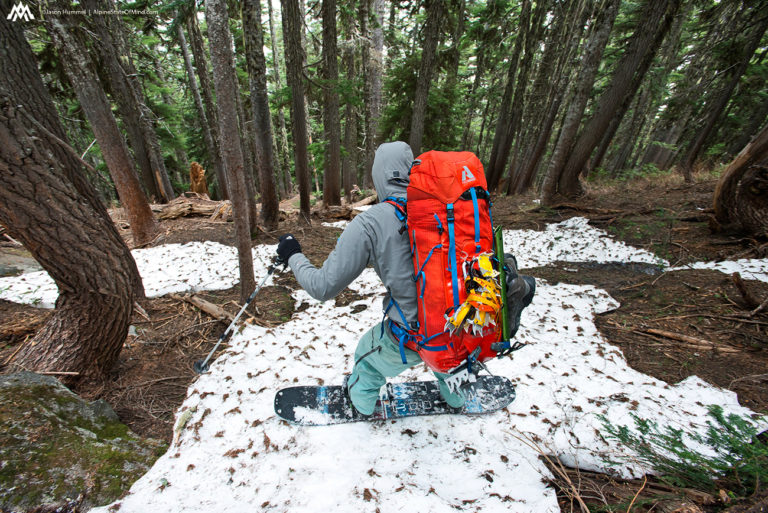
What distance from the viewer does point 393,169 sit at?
6.85ft

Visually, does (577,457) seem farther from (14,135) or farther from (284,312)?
(14,135)

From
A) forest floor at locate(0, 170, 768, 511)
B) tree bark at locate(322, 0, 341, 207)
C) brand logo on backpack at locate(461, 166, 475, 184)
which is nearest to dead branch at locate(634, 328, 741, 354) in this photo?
forest floor at locate(0, 170, 768, 511)

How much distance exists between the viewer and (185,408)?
2.96m

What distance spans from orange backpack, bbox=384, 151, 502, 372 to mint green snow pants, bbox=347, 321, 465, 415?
1.84 feet

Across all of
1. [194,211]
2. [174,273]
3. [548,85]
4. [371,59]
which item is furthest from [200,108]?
[548,85]

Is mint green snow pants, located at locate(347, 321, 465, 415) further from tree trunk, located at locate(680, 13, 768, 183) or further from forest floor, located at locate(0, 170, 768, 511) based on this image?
tree trunk, located at locate(680, 13, 768, 183)

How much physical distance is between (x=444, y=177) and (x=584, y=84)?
405 inches

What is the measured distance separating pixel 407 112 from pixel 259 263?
10.7 metres

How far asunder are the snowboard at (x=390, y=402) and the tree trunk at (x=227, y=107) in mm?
2359

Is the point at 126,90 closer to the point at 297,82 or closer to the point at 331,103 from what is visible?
the point at 297,82

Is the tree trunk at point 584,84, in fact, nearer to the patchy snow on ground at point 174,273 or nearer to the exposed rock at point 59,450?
the patchy snow on ground at point 174,273

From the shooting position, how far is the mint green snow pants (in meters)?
2.42

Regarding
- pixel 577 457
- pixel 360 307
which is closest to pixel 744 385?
pixel 577 457

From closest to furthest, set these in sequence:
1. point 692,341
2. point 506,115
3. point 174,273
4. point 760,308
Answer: point 692,341 → point 760,308 → point 174,273 → point 506,115
